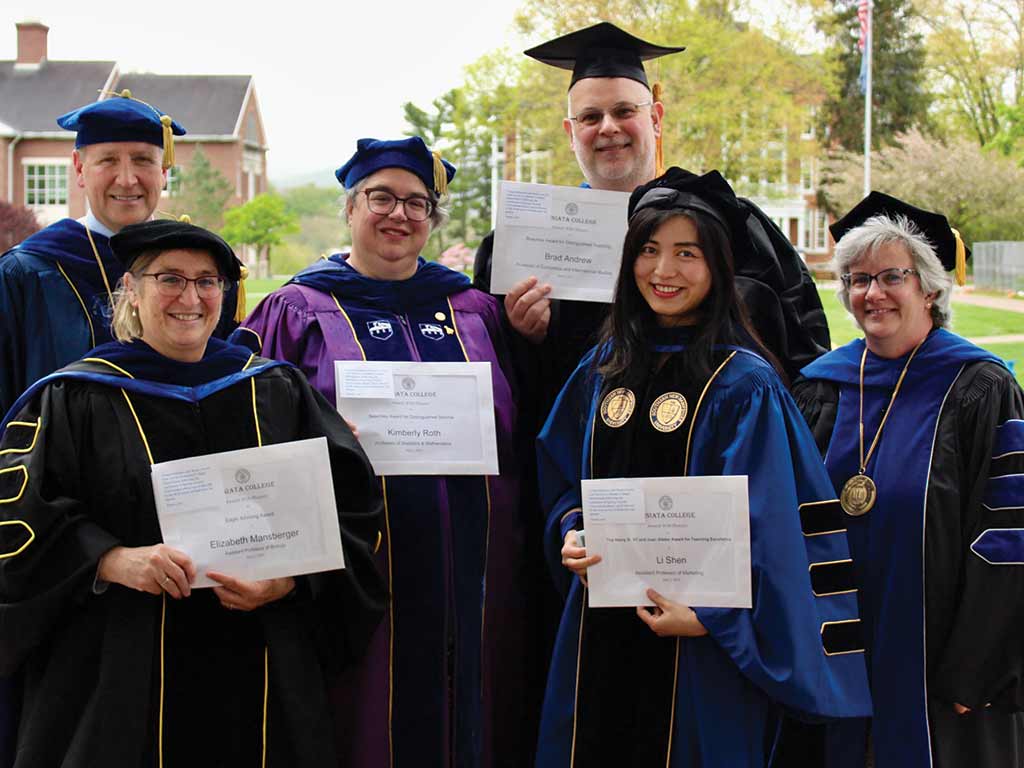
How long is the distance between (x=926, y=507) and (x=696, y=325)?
0.88 m

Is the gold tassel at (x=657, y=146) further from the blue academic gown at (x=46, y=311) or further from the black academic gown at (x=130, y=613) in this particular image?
the blue academic gown at (x=46, y=311)

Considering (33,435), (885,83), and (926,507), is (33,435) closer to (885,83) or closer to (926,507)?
(926,507)

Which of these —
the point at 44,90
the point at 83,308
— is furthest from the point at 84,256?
the point at 44,90

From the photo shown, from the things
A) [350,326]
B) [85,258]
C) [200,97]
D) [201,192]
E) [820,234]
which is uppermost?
[200,97]

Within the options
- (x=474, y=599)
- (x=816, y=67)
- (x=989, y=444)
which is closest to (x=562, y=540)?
(x=474, y=599)

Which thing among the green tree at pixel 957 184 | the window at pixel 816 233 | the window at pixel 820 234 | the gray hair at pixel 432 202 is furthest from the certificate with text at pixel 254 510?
the window at pixel 820 234

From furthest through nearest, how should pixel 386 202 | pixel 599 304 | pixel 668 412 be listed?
pixel 599 304 < pixel 386 202 < pixel 668 412

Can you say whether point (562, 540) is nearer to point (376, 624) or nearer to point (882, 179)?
point (376, 624)

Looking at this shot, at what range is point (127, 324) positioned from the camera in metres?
3.11

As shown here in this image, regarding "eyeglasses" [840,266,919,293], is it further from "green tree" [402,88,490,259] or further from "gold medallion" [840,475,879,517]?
"green tree" [402,88,490,259]

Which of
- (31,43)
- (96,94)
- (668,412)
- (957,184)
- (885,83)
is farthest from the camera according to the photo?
(31,43)

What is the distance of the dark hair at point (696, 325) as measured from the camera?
126 inches

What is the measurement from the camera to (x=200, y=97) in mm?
55531

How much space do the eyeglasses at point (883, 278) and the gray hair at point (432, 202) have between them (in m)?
1.41
